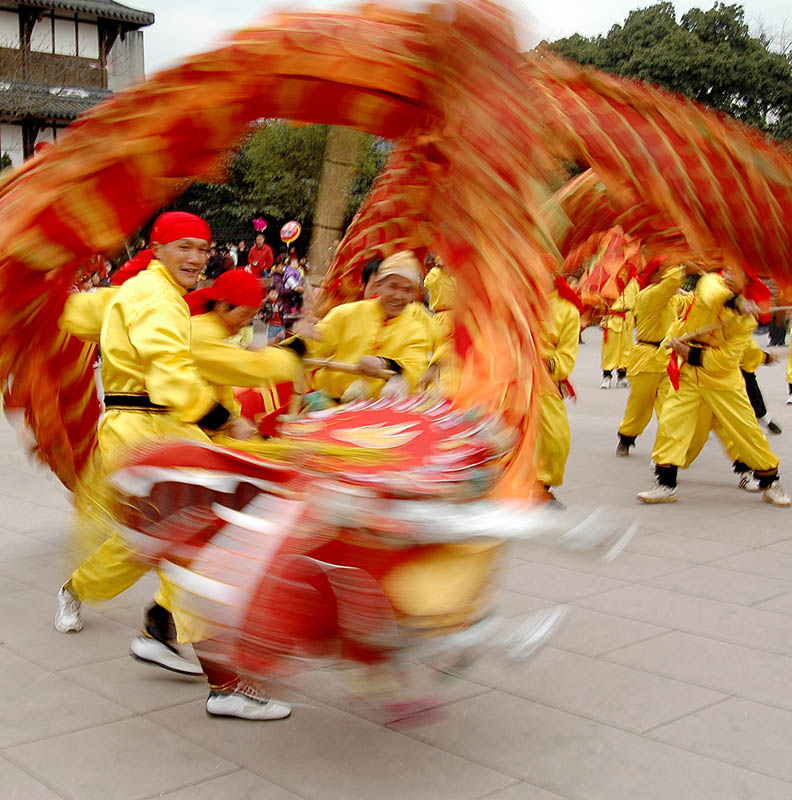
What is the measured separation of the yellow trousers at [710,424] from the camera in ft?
21.1

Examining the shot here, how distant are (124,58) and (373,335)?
25579 millimetres

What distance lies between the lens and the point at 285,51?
9.78 feet

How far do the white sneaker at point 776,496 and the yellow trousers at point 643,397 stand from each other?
140cm

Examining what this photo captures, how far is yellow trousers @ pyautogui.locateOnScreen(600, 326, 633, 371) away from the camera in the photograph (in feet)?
38.9

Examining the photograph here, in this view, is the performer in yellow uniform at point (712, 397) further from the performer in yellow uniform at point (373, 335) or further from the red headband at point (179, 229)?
the red headband at point (179, 229)

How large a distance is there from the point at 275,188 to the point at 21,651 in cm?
187

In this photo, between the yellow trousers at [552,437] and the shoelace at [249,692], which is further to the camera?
the yellow trousers at [552,437]

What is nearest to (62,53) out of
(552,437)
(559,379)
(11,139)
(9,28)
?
(9,28)

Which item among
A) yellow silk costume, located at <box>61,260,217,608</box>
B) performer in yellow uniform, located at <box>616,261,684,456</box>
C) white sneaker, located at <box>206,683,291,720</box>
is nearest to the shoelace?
white sneaker, located at <box>206,683,291,720</box>

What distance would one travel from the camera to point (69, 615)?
413 centimetres

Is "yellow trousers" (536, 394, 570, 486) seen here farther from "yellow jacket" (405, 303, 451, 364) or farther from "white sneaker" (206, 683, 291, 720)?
"white sneaker" (206, 683, 291, 720)

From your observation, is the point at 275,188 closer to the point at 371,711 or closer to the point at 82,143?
the point at 82,143

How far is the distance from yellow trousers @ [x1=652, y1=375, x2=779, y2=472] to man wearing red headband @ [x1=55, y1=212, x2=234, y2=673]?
360 cm

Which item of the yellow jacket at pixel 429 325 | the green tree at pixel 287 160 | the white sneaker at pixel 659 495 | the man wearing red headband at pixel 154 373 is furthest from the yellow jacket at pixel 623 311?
the man wearing red headband at pixel 154 373
